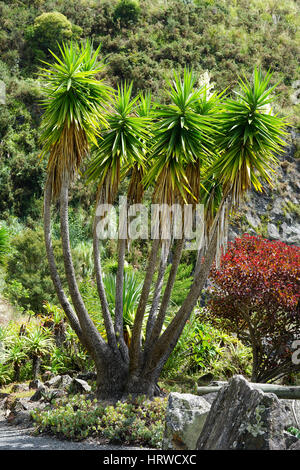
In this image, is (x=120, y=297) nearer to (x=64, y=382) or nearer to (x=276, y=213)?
(x=64, y=382)

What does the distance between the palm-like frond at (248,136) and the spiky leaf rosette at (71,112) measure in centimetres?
208

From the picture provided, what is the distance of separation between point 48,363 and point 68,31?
2422cm

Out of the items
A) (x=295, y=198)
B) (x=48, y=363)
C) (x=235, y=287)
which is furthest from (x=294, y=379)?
(x=295, y=198)

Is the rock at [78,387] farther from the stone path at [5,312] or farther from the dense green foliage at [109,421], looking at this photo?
the stone path at [5,312]

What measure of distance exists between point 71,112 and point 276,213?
15455mm

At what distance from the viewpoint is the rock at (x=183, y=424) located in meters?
5.24

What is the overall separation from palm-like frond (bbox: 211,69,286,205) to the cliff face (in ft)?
41.1

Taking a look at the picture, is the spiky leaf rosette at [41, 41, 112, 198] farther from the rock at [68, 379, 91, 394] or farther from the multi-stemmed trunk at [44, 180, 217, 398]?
the rock at [68, 379, 91, 394]

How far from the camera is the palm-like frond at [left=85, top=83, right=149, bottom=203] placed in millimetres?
7961

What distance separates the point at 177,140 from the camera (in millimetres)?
7512

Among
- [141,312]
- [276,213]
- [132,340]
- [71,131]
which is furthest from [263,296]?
[276,213]

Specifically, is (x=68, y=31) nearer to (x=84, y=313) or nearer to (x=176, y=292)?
(x=176, y=292)


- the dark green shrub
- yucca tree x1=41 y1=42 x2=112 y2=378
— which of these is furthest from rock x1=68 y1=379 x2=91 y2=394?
the dark green shrub
